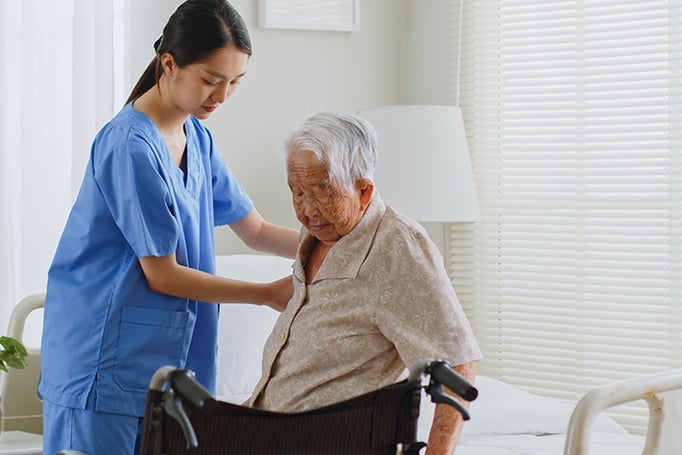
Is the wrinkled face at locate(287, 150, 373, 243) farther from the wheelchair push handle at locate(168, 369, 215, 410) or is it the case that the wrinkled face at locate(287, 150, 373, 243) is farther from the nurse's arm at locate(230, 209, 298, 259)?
the wheelchair push handle at locate(168, 369, 215, 410)

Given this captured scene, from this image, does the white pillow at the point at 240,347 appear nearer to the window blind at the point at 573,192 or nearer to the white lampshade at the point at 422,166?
the white lampshade at the point at 422,166

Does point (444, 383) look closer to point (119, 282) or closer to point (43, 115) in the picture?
point (119, 282)

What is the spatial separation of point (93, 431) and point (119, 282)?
0.87 feet

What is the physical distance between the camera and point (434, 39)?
11.6ft

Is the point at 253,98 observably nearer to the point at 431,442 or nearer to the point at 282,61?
the point at 282,61

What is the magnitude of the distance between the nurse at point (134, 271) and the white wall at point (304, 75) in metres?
1.31

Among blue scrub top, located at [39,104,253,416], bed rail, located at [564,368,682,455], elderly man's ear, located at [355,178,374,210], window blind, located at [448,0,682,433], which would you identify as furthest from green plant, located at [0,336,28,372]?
window blind, located at [448,0,682,433]

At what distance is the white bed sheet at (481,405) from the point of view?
2.13 metres

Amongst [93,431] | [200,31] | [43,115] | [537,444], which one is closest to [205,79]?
[200,31]

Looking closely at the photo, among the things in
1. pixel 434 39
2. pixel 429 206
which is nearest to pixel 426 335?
pixel 429 206

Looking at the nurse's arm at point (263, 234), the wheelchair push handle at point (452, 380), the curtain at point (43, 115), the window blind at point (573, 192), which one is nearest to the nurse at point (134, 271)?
the nurse's arm at point (263, 234)

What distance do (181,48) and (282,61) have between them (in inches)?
63.1

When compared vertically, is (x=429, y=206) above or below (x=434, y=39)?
below

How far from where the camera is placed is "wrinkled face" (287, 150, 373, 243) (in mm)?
1641
